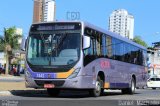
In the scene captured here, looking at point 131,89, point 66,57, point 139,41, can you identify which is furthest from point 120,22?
point 66,57

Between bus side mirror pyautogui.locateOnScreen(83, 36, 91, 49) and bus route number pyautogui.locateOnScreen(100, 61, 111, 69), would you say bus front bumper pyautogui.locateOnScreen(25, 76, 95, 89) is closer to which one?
bus side mirror pyautogui.locateOnScreen(83, 36, 91, 49)

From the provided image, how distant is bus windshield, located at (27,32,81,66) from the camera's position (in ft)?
65.6

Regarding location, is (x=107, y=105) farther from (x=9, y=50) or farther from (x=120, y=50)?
(x=9, y=50)

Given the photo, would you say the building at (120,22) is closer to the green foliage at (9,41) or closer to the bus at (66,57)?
the green foliage at (9,41)

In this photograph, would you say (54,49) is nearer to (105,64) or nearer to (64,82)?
(64,82)

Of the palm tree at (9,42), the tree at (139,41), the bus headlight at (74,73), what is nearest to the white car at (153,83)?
the palm tree at (9,42)

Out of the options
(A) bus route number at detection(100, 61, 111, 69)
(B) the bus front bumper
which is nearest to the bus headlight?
(B) the bus front bumper

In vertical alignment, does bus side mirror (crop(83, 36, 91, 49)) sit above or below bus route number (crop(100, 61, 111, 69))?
above

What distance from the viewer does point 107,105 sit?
16031 millimetres

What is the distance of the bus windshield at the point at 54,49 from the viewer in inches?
787

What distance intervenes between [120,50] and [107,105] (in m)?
9.98

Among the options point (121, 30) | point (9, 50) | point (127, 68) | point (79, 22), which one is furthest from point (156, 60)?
point (79, 22)

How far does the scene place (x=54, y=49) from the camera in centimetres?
2023

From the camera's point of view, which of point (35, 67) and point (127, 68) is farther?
point (127, 68)
